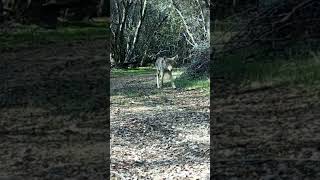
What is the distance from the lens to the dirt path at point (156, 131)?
12.7ft

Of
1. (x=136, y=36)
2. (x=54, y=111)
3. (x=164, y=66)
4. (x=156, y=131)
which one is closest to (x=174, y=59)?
(x=164, y=66)

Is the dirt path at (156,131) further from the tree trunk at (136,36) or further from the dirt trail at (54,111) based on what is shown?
the tree trunk at (136,36)

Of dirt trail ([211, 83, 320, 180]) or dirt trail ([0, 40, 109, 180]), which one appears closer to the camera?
dirt trail ([211, 83, 320, 180])

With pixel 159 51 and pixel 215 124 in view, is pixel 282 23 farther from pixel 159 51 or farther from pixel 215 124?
pixel 215 124

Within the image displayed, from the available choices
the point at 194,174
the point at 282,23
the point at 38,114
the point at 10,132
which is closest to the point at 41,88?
the point at 38,114

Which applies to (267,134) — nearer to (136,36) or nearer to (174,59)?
(174,59)

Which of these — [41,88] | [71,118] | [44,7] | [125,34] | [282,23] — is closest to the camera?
[71,118]

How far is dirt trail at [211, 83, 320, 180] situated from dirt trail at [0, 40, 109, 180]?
92 cm

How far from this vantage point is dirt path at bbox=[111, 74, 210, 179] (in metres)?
3.88

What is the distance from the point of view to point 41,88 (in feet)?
17.4

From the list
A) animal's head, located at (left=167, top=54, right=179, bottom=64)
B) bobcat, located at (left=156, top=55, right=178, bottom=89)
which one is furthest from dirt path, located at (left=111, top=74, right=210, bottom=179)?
animal's head, located at (left=167, top=54, right=179, bottom=64)

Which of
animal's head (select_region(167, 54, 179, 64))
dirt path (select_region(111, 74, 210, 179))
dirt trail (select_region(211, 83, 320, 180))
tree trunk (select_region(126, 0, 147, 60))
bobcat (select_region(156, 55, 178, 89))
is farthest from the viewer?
tree trunk (select_region(126, 0, 147, 60))

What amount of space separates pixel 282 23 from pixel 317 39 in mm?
394

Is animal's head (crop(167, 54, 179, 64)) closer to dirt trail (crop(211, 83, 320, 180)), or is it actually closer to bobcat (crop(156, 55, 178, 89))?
bobcat (crop(156, 55, 178, 89))
